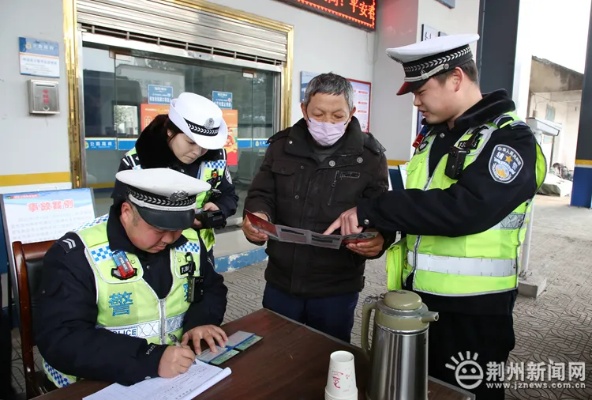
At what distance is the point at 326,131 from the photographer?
5.46 feet

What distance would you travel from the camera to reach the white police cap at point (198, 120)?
1.93m

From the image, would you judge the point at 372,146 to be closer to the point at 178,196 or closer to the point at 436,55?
the point at 436,55

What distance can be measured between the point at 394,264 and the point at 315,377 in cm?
53

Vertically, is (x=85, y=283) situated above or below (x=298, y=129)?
below

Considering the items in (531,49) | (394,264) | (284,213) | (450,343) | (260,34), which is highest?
(531,49)

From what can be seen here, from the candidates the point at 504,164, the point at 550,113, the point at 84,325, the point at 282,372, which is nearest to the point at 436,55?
the point at 504,164

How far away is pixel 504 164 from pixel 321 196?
2.21 feet

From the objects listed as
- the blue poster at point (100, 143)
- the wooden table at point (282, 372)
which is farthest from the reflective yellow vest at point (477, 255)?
the blue poster at point (100, 143)

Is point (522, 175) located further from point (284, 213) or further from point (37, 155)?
point (37, 155)

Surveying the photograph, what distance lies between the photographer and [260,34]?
13.6ft

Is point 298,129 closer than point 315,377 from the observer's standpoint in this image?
No

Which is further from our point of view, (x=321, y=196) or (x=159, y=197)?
(x=321, y=196)

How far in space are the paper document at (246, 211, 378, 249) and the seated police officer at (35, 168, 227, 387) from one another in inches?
10.7

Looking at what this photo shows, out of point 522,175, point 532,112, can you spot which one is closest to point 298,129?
point 522,175
